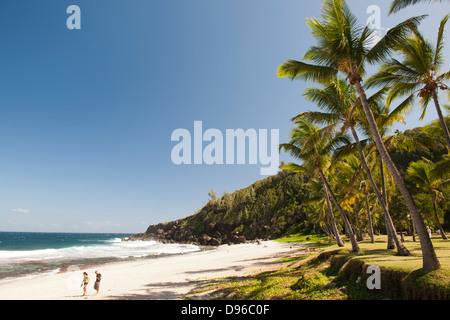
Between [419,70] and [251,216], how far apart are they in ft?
249

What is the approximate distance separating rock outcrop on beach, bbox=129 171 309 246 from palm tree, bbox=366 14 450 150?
60.4 m

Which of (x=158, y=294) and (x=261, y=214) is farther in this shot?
(x=261, y=214)

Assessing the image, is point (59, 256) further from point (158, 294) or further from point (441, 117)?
point (441, 117)

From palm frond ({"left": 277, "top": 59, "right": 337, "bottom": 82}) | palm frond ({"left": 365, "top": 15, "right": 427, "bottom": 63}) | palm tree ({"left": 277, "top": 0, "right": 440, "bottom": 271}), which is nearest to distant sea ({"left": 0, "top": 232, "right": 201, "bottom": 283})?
palm frond ({"left": 277, "top": 59, "right": 337, "bottom": 82})

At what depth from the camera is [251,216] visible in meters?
80.3

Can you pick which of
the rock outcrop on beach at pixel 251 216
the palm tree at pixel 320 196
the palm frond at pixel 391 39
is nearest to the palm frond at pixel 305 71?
the palm frond at pixel 391 39

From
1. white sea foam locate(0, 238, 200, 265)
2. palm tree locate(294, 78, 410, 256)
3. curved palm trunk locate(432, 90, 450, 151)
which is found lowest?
white sea foam locate(0, 238, 200, 265)

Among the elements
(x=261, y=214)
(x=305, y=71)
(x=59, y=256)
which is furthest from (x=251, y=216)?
(x=305, y=71)

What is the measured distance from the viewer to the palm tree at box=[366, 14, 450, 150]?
850cm

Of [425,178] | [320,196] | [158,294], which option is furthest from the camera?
[320,196]

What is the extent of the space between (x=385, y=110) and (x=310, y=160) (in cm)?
612

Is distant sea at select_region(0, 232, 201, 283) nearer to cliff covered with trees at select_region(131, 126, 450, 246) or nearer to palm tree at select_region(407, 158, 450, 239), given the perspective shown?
cliff covered with trees at select_region(131, 126, 450, 246)

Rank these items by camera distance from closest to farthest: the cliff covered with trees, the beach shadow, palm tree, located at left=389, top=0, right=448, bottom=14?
1. palm tree, located at left=389, top=0, right=448, bottom=14
2. the beach shadow
3. the cliff covered with trees
